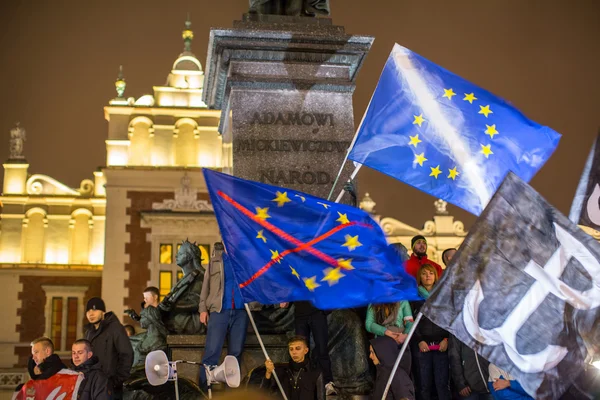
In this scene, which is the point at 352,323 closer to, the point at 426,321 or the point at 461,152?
the point at 426,321

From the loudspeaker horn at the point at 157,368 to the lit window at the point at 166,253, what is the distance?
66.3 ft

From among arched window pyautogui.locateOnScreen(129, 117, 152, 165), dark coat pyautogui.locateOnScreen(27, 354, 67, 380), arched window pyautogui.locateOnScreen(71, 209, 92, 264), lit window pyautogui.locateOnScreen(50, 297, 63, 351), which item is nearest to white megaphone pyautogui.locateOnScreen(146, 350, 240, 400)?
dark coat pyautogui.locateOnScreen(27, 354, 67, 380)

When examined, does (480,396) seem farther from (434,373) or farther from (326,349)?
(326,349)

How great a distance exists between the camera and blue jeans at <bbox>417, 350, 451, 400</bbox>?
713 centimetres

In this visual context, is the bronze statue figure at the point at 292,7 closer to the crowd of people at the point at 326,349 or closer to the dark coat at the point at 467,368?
the crowd of people at the point at 326,349

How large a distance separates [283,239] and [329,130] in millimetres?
2042

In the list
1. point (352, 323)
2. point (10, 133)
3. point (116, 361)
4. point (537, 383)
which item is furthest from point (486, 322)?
point (10, 133)

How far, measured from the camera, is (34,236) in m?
28.5

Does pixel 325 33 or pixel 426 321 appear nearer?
pixel 426 321

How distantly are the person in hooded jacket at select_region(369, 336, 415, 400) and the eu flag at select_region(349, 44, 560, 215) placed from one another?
4.28 feet

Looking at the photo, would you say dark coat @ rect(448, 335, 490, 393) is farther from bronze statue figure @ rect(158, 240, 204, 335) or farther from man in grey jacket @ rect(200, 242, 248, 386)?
bronze statue figure @ rect(158, 240, 204, 335)

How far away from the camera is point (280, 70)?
834 centimetres

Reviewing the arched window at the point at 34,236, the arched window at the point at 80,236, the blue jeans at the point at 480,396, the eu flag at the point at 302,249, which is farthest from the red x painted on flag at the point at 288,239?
the arched window at the point at 34,236

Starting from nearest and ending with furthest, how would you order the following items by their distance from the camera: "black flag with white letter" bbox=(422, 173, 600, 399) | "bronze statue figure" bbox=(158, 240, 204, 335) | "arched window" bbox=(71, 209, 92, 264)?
1. "black flag with white letter" bbox=(422, 173, 600, 399)
2. "bronze statue figure" bbox=(158, 240, 204, 335)
3. "arched window" bbox=(71, 209, 92, 264)
